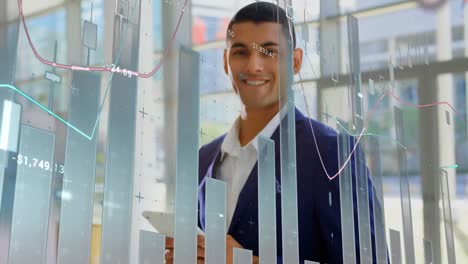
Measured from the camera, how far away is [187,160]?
5.97 ft

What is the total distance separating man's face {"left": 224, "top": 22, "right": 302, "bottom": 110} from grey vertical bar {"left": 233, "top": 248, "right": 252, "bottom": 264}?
463mm

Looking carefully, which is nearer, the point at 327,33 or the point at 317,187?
the point at 317,187

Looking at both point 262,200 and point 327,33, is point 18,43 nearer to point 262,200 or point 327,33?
point 262,200

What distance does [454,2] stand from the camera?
3.27 meters

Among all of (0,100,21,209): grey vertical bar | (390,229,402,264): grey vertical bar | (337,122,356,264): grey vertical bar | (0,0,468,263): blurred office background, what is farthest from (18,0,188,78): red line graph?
(390,229,402,264): grey vertical bar

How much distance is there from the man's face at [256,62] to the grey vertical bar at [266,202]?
15cm

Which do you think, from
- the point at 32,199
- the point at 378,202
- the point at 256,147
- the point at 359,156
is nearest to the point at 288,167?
the point at 256,147

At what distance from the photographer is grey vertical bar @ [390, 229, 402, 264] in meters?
2.70

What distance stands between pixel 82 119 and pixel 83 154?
0.08 m

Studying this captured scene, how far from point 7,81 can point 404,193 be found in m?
1.95

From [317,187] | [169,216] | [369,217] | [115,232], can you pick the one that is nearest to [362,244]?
[369,217]

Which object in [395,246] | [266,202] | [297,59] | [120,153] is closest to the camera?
[120,153]

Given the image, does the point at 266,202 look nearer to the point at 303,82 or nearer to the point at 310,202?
the point at 310,202

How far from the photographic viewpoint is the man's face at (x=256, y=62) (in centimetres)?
210
